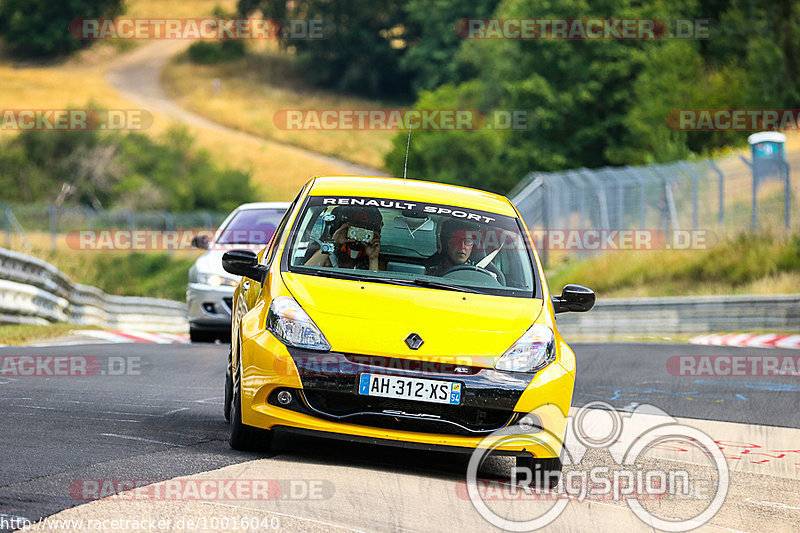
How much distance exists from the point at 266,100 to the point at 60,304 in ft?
274

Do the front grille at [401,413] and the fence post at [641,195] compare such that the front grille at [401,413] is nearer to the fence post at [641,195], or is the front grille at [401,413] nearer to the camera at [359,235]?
the camera at [359,235]

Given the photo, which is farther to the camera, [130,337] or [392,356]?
[130,337]

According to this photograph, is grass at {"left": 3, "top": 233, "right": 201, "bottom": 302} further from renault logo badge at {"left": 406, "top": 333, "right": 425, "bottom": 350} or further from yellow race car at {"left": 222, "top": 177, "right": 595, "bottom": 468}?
renault logo badge at {"left": 406, "top": 333, "right": 425, "bottom": 350}

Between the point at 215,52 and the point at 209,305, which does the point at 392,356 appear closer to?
the point at 209,305

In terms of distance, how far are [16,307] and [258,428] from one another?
11102mm

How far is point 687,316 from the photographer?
22062 mm

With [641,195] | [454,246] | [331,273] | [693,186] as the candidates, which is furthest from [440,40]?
[331,273]

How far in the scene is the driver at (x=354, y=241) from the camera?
7.84 metres

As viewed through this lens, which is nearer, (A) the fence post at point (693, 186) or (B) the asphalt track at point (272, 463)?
(B) the asphalt track at point (272, 463)

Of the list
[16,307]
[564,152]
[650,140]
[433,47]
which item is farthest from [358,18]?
[16,307]

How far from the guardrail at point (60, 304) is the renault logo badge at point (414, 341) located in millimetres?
11063

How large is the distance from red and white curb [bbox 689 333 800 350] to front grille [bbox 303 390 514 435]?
1229 cm

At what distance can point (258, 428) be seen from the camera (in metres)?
6.99

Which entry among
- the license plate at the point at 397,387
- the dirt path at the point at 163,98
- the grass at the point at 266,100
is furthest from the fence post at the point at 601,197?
the grass at the point at 266,100
